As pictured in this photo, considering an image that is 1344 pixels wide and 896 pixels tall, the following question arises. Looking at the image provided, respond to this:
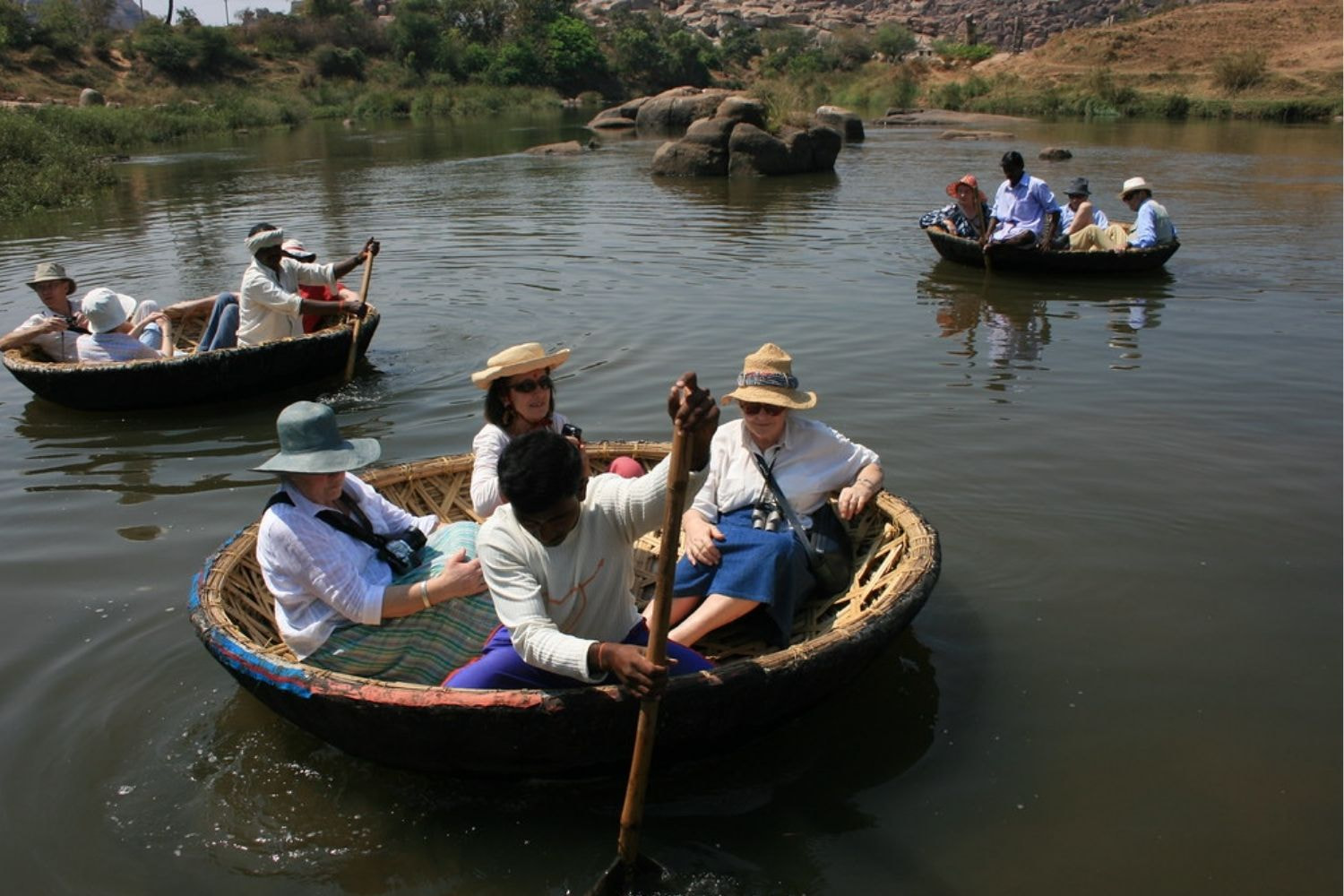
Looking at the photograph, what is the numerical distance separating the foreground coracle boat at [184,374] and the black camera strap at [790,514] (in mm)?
4302

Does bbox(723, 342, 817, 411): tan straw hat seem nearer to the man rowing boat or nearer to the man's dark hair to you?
the man's dark hair

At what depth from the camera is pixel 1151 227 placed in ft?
34.8

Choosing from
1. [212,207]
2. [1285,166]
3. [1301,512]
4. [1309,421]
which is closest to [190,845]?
[1301,512]

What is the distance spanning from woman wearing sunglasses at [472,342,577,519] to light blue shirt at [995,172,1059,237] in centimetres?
789

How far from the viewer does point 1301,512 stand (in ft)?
17.4

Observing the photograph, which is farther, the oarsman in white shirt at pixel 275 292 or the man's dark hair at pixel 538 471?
the oarsman in white shirt at pixel 275 292

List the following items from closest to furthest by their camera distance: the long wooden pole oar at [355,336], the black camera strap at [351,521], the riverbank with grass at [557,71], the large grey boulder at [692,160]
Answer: the black camera strap at [351,521] → the long wooden pole oar at [355,336] → the large grey boulder at [692,160] → the riverbank with grass at [557,71]

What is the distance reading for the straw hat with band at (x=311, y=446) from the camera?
319 cm

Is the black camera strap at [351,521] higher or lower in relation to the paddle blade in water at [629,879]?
higher

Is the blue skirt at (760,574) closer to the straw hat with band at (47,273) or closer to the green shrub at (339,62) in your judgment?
the straw hat with band at (47,273)

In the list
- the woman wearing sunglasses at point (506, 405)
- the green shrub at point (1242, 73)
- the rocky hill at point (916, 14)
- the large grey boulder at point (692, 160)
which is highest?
the rocky hill at point (916, 14)

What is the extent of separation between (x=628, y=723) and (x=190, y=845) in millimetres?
1440

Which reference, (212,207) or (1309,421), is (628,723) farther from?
(212,207)

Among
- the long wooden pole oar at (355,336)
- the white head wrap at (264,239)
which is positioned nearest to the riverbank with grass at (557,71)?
the long wooden pole oar at (355,336)
